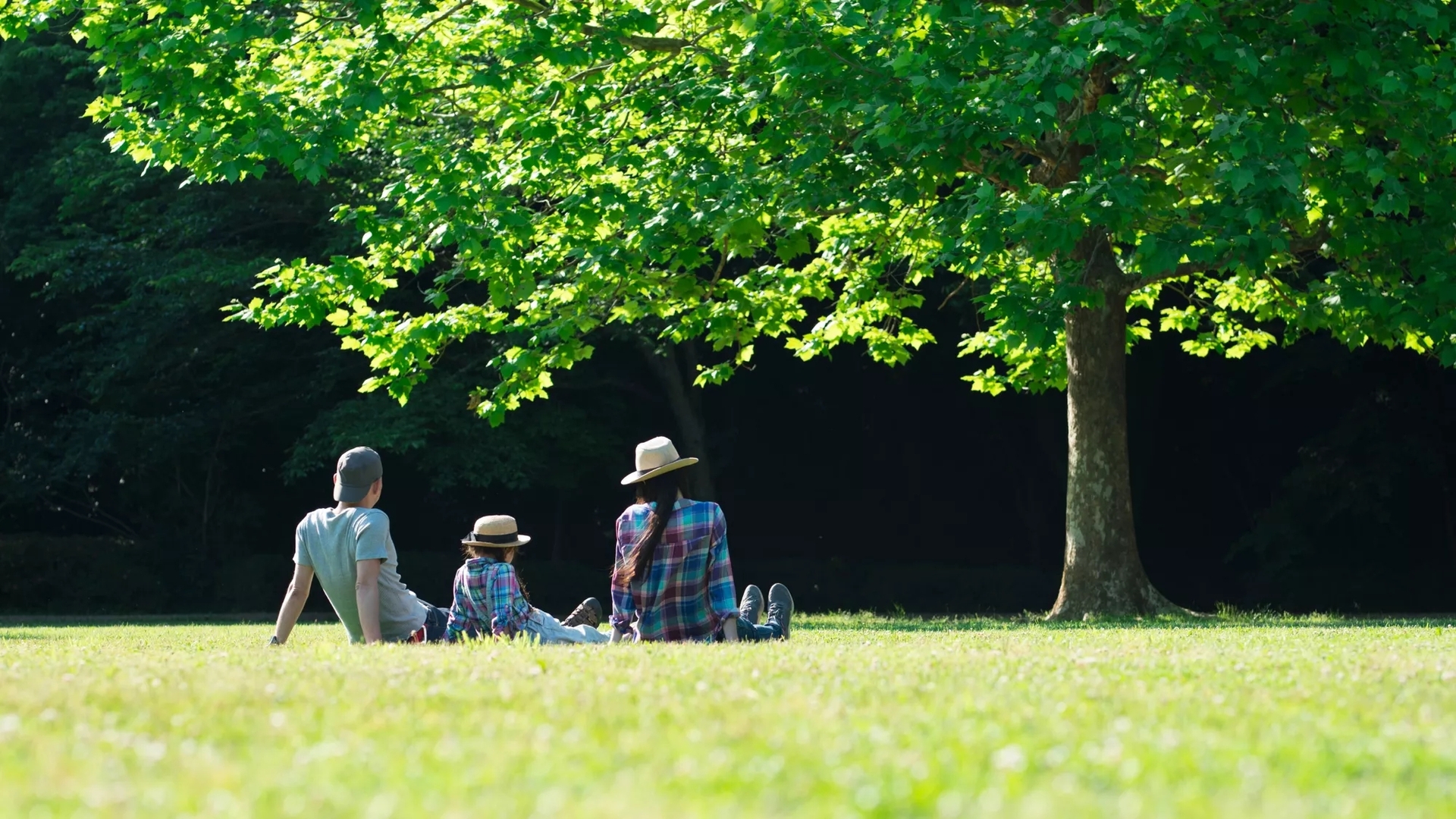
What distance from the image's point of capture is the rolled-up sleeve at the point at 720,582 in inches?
389

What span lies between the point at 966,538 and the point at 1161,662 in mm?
28856

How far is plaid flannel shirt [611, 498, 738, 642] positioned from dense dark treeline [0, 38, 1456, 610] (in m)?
17.7

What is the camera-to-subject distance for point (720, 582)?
32.7 feet

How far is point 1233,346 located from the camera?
21.0 metres

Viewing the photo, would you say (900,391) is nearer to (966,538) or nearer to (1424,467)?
(966,538)

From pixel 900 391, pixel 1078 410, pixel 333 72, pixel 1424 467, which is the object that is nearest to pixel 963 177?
pixel 1078 410

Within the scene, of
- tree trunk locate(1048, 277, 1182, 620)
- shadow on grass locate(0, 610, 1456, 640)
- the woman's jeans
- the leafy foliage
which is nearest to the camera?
the woman's jeans

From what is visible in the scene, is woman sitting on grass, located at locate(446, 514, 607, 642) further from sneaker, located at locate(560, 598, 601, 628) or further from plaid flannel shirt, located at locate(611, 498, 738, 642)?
sneaker, located at locate(560, 598, 601, 628)

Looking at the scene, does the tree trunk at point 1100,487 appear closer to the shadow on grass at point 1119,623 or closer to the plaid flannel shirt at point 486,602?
the shadow on grass at point 1119,623

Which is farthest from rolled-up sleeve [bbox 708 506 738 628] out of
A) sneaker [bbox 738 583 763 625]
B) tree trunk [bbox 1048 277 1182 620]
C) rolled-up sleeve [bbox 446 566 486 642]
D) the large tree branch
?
the large tree branch

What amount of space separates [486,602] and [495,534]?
20.0 inches

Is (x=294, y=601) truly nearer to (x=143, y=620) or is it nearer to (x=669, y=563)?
(x=669, y=563)

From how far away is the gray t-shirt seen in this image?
9.73 m

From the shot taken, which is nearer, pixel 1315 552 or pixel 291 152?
pixel 291 152
